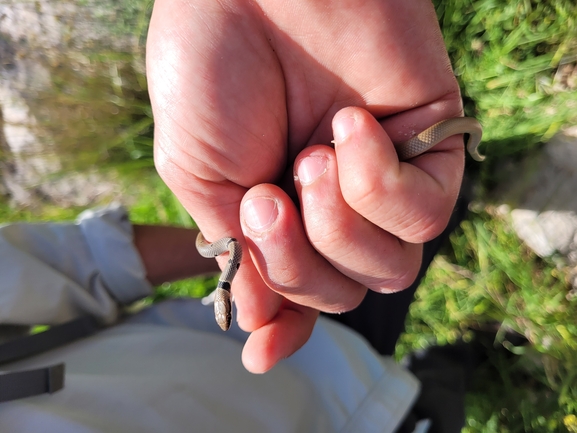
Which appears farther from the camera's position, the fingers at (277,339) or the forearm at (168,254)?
the forearm at (168,254)

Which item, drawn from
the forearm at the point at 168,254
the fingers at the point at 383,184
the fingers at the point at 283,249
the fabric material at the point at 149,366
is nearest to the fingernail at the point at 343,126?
the fingers at the point at 383,184

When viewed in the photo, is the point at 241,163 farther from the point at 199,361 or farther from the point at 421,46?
the point at 199,361

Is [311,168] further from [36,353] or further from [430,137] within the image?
[36,353]

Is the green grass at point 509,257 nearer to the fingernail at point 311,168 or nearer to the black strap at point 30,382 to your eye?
the fingernail at point 311,168

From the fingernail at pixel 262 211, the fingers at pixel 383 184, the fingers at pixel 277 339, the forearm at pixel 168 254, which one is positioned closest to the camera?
the fingers at pixel 383 184

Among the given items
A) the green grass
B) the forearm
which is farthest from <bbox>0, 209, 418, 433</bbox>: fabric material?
the green grass

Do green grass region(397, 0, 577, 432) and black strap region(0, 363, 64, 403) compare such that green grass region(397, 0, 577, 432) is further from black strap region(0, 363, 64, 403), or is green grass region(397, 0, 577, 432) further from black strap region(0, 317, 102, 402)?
black strap region(0, 363, 64, 403)

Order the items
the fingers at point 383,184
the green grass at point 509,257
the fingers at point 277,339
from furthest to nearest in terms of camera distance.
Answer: the green grass at point 509,257 < the fingers at point 277,339 < the fingers at point 383,184

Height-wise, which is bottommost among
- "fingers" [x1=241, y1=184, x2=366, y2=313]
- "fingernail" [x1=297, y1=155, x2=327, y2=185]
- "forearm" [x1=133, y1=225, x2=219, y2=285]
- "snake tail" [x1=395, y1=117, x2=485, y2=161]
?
"forearm" [x1=133, y1=225, x2=219, y2=285]
